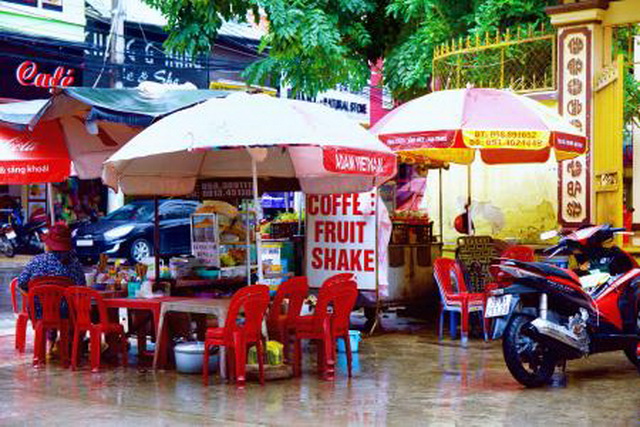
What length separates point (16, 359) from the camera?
974 centimetres

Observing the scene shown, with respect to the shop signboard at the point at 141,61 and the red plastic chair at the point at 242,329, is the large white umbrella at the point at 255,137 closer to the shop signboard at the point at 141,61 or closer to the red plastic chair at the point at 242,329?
the red plastic chair at the point at 242,329

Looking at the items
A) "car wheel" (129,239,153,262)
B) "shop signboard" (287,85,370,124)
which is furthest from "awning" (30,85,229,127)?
"shop signboard" (287,85,370,124)

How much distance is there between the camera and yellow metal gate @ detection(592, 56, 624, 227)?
11203mm

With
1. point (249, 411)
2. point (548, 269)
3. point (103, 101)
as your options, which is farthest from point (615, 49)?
point (249, 411)

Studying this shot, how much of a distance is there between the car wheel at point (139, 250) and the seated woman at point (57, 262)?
11.2 meters

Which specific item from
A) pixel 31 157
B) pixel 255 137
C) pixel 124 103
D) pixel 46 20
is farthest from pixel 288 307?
pixel 46 20

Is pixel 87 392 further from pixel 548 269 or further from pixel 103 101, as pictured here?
pixel 548 269

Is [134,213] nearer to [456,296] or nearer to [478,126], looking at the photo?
[456,296]

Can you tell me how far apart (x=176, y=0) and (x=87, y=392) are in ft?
29.0

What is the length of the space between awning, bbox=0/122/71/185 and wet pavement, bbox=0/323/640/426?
6.16 ft

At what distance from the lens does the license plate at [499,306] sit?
8141mm

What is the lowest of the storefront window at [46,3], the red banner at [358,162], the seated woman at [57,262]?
the seated woman at [57,262]

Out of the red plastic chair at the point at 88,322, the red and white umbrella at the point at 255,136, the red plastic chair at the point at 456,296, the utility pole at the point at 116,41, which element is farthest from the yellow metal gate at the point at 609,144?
the utility pole at the point at 116,41

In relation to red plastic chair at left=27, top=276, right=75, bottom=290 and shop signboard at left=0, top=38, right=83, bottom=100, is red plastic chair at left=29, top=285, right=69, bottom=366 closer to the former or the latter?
red plastic chair at left=27, top=276, right=75, bottom=290
